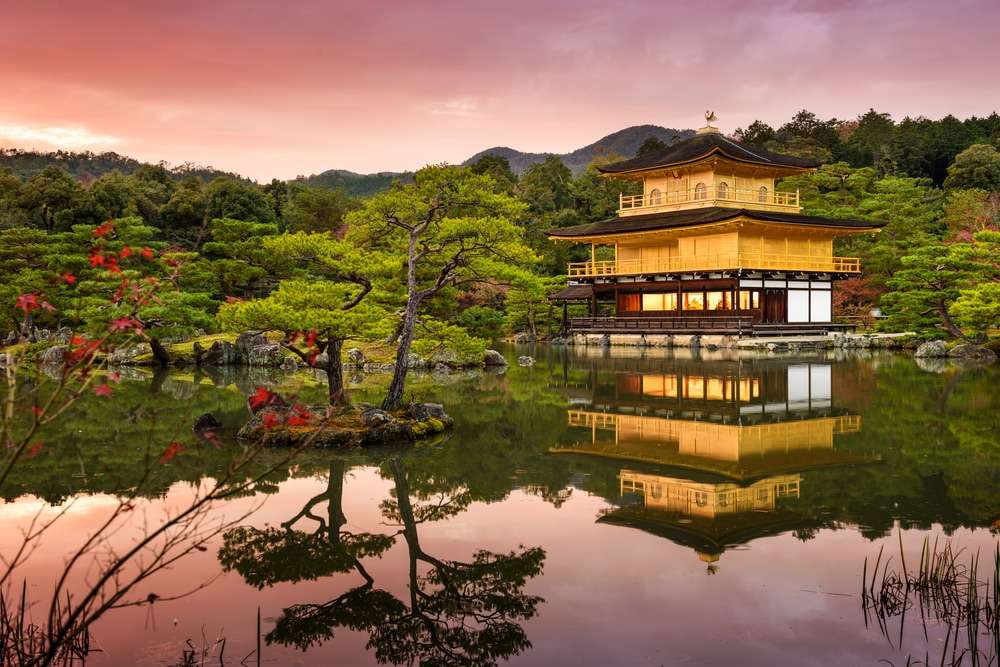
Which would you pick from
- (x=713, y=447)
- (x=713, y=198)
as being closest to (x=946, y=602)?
(x=713, y=447)

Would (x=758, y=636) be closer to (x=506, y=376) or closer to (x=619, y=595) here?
(x=619, y=595)

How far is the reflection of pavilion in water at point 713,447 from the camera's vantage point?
8281 mm

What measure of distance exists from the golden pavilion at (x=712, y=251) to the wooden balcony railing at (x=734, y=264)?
0.07 metres

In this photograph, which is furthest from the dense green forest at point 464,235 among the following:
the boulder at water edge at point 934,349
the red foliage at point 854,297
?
the boulder at water edge at point 934,349

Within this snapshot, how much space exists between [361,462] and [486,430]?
3.32 metres

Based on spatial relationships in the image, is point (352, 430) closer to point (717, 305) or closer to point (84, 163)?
point (717, 305)

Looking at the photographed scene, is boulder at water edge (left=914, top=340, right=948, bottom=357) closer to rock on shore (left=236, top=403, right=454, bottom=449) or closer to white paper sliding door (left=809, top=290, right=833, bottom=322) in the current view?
white paper sliding door (left=809, top=290, right=833, bottom=322)

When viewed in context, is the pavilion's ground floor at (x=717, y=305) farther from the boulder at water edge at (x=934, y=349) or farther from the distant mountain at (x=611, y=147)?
the distant mountain at (x=611, y=147)

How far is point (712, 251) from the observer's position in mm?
41250

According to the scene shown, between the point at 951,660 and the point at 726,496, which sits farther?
the point at 726,496

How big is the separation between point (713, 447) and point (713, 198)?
32835mm

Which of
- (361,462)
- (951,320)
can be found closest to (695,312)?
(951,320)

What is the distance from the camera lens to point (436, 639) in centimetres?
545

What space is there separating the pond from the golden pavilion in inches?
929
